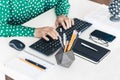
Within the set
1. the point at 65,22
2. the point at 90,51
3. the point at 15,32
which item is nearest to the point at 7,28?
the point at 15,32

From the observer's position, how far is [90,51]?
1.20 metres

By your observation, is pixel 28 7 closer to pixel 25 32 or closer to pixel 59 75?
pixel 25 32

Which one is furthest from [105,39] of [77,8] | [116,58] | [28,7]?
[28,7]

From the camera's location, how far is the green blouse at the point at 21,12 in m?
1.32

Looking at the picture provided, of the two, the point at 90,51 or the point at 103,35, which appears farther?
the point at 103,35

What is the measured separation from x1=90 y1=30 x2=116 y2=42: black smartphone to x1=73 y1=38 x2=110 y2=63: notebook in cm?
7

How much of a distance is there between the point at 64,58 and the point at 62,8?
1.74ft

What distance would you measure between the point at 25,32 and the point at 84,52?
313 millimetres

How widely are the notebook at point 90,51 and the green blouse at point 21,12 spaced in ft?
0.82

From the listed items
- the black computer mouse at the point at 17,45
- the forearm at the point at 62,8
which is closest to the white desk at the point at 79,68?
the black computer mouse at the point at 17,45

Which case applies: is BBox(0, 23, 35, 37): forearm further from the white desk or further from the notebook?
the notebook

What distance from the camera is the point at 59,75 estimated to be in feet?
3.55

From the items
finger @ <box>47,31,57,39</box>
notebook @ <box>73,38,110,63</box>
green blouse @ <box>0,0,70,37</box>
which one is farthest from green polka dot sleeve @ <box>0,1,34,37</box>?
notebook @ <box>73,38,110,63</box>

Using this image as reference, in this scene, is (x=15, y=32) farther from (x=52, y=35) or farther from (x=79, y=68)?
(x=79, y=68)
